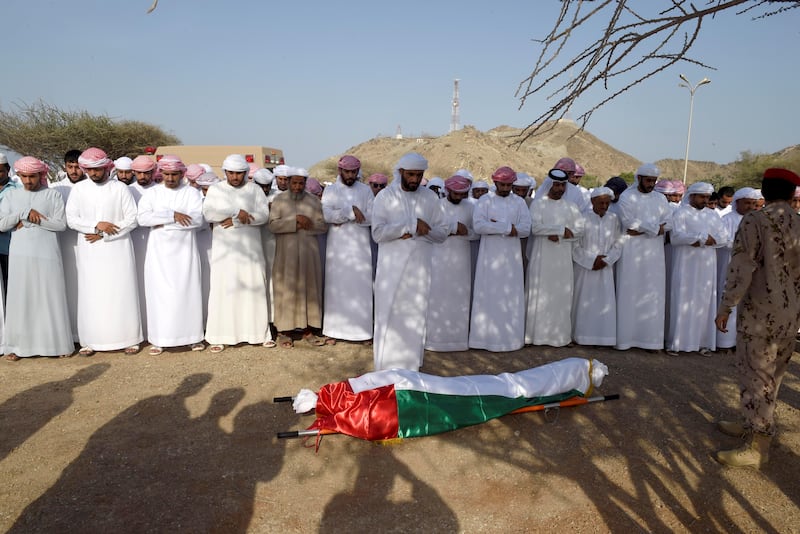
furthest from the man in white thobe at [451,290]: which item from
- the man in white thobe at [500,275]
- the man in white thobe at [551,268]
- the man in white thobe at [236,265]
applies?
the man in white thobe at [236,265]

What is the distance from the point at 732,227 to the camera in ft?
20.7

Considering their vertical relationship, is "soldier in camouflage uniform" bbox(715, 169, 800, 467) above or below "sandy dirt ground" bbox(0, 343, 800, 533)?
above

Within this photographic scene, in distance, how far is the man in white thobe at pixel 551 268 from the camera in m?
5.90

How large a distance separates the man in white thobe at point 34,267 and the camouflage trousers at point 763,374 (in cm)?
611

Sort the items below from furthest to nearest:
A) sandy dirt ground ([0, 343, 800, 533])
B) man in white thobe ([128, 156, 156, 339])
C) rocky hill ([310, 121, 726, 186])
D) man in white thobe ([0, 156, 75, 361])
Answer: rocky hill ([310, 121, 726, 186]) < man in white thobe ([128, 156, 156, 339]) < man in white thobe ([0, 156, 75, 361]) < sandy dirt ground ([0, 343, 800, 533])

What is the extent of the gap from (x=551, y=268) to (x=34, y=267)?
546 centimetres

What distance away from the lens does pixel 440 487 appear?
3.22 m

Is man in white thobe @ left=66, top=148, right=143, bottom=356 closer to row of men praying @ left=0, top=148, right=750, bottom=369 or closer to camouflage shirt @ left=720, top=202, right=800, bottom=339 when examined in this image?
row of men praying @ left=0, top=148, right=750, bottom=369

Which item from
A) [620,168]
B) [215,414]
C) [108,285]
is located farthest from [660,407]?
[620,168]

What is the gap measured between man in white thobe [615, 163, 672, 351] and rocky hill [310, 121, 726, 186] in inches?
744

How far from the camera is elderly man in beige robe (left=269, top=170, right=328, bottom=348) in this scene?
19.1ft

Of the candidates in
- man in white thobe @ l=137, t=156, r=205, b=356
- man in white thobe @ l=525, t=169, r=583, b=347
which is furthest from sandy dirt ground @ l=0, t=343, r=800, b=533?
man in white thobe @ l=525, t=169, r=583, b=347

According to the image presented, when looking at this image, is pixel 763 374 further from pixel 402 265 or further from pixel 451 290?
pixel 451 290

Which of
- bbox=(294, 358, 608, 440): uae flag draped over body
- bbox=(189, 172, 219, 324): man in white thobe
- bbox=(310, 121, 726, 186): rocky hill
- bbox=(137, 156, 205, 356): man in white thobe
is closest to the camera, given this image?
bbox=(294, 358, 608, 440): uae flag draped over body
